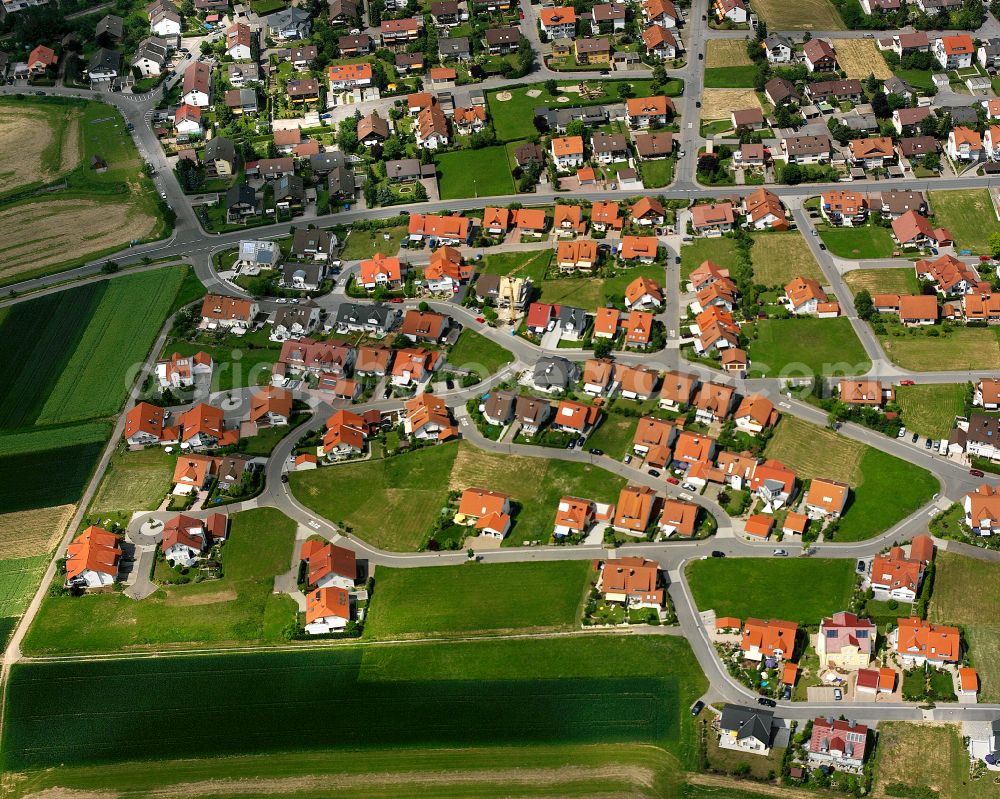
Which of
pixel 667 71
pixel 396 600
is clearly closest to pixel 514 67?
pixel 667 71

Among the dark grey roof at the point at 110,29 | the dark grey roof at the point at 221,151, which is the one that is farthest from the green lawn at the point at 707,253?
the dark grey roof at the point at 110,29

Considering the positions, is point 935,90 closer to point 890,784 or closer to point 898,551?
point 898,551

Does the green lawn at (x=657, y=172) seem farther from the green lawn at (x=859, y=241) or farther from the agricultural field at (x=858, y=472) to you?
the agricultural field at (x=858, y=472)

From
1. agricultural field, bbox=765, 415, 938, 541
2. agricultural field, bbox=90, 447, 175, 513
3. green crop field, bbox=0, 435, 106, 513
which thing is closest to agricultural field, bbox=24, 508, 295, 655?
agricultural field, bbox=90, 447, 175, 513

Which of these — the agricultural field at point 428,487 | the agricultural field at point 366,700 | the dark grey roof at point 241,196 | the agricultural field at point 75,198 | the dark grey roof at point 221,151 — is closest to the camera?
the agricultural field at point 366,700

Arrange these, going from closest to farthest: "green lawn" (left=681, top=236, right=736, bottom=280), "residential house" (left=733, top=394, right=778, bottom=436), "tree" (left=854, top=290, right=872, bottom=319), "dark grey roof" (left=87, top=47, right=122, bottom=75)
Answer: "residential house" (left=733, top=394, right=778, bottom=436) → "tree" (left=854, top=290, right=872, bottom=319) → "green lawn" (left=681, top=236, right=736, bottom=280) → "dark grey roof" (left=87, top=47, right=122, bottom=75)

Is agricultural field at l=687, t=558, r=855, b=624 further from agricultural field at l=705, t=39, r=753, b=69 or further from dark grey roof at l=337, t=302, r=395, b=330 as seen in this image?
agricultural field at l=705, t=39, r=753, b=69
